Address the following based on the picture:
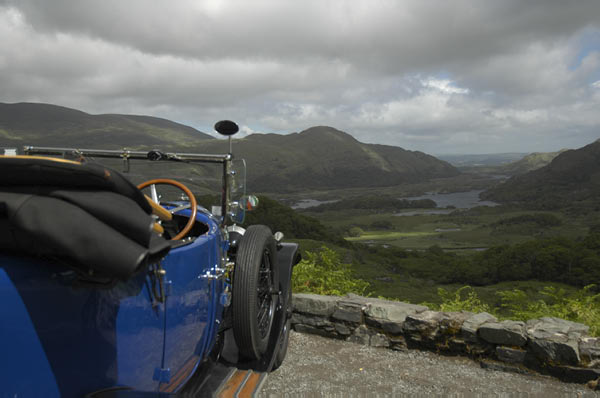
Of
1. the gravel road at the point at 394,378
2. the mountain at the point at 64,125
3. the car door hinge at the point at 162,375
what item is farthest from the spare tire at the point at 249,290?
the mountain at the point at 64,125

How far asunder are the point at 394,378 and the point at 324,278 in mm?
2143

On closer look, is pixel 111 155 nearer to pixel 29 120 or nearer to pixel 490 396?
pixel 490 396

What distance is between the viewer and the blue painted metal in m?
1.51

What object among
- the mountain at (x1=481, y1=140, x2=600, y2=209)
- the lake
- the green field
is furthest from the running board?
the mountain at (x1=481, y1=140, x2=600, y2=209)

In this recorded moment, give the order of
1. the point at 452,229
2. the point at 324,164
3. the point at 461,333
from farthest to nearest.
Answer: the point at 324,164 < the point at 452,229 < the point at 461,333

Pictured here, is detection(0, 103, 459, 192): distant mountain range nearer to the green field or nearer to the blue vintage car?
the green field

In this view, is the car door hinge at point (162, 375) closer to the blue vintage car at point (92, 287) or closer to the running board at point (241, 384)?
the blue vintage car at point (92, 287)

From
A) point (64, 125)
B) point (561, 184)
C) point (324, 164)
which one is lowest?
point (561, 184)

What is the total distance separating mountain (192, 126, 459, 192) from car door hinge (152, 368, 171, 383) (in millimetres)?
120100

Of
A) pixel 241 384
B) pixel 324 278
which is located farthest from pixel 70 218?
pixel 324 278

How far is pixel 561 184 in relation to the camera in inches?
4281

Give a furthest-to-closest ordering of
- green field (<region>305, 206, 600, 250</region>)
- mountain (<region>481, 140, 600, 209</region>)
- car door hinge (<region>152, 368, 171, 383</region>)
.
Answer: mountain (<region>481, 140, 600, 209</region>) < green field (<region>305, 206, 600, 250</region>) < car door hinge (<region>152, 368, 171, 383</region>)

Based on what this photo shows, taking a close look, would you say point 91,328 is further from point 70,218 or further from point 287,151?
point 287,151

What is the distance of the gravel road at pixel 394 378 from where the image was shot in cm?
336
